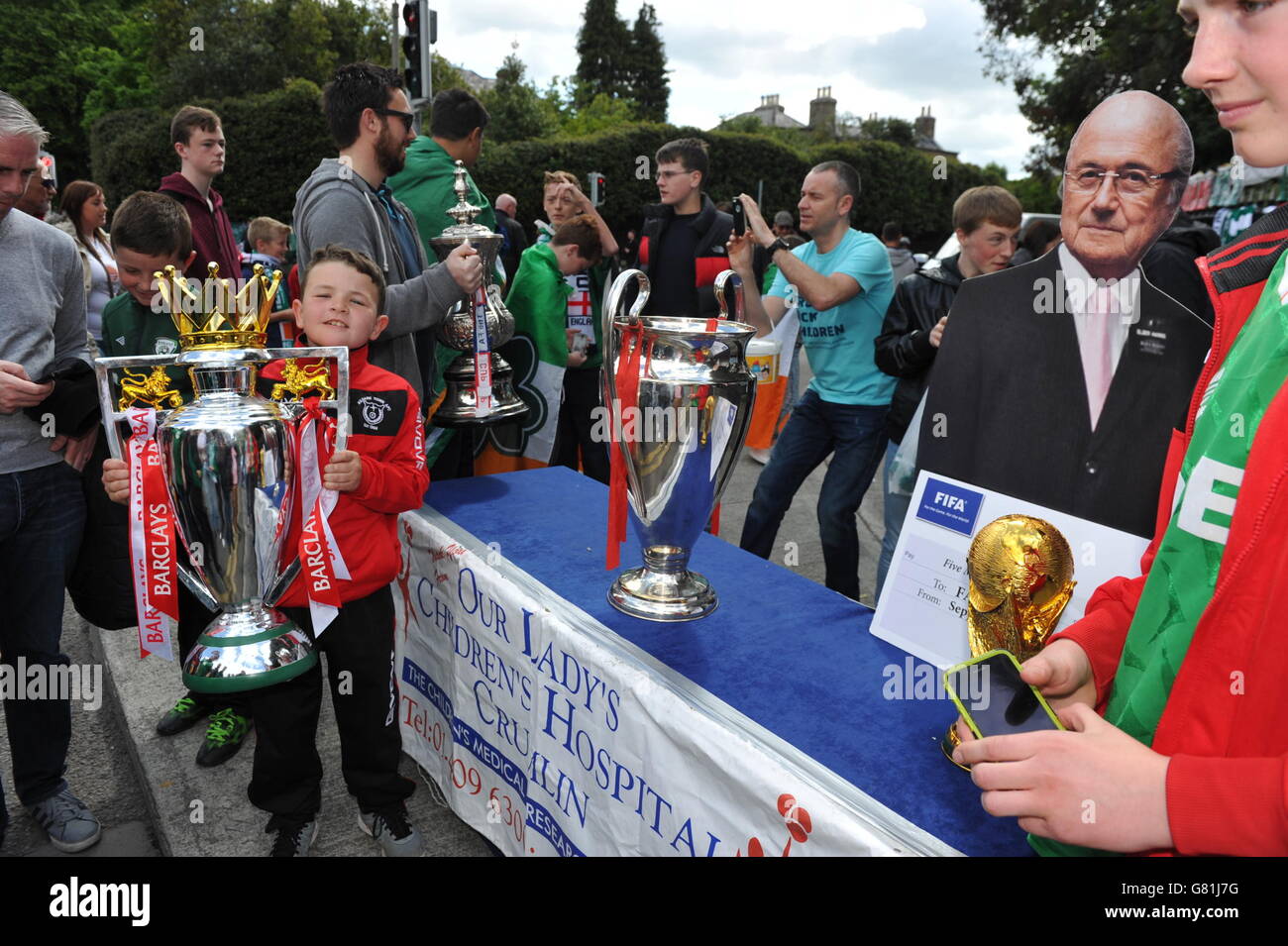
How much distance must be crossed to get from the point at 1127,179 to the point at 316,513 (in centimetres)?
141

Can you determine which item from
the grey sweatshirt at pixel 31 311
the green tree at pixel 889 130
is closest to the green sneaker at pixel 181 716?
the grey sweatshirt at pixel 31 311

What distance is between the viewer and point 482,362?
107 inches

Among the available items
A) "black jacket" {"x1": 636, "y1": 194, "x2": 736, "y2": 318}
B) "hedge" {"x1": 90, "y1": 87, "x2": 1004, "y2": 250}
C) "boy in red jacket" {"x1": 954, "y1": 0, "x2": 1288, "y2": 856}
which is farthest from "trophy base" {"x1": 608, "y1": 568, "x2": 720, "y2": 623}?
"hedge" {"x1": 90, "y1": 87, "x2": 1004, "y2": 250}

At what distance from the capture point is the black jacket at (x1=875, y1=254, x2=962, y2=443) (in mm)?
3004

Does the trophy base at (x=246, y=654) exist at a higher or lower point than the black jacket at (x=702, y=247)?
lower

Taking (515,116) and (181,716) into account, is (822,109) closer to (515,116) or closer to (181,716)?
(515,116)

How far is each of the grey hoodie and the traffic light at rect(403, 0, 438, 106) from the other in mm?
3834

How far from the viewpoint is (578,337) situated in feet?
13.6

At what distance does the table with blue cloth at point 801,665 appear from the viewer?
120 centimetres

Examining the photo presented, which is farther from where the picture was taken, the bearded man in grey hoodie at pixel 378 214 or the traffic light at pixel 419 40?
the traffic light at pixel 419 40

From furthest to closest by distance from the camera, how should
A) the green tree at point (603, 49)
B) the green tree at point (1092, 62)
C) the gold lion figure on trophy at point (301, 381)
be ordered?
the green tree at point (603, 49) < the green tree at point (1092, 62) < the gold lion figure on trophy at point (301, 381)

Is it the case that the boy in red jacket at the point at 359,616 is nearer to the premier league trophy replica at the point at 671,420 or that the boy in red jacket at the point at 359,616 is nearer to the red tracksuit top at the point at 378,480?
the red tracksuit top at the point at 378,480

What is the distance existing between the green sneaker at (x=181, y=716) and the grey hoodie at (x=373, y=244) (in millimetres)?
1292
